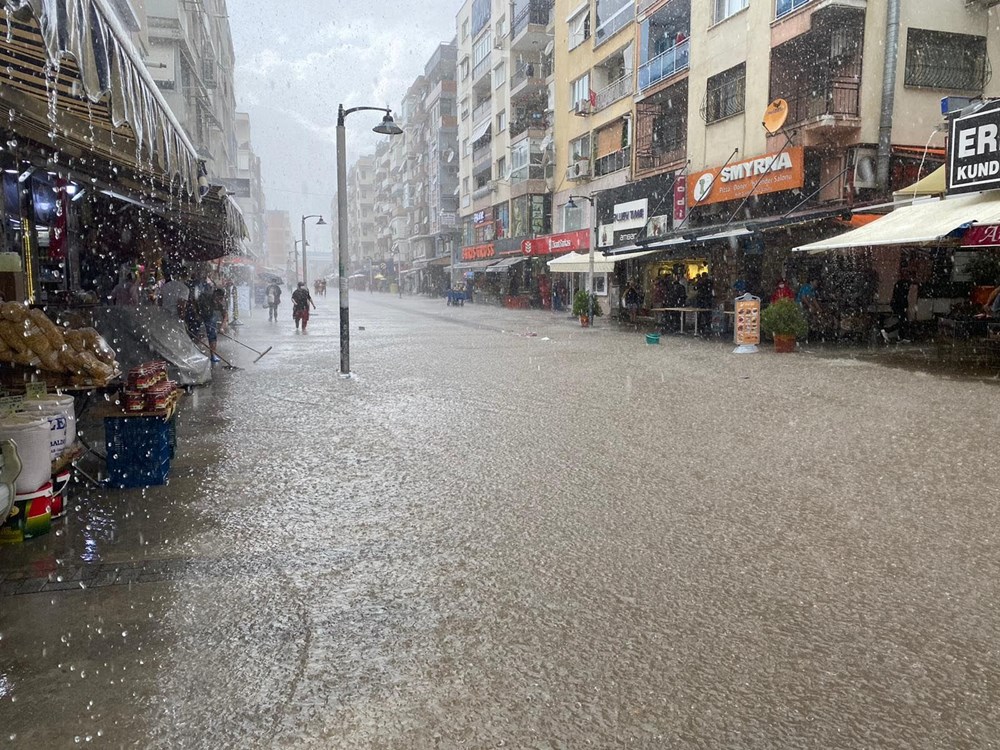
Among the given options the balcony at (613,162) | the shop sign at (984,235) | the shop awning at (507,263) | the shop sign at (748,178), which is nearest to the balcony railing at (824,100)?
the shop sign at (748,178)

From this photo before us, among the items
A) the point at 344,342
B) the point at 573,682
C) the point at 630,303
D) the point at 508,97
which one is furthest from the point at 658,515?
the point at 508,97

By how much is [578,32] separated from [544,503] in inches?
1420

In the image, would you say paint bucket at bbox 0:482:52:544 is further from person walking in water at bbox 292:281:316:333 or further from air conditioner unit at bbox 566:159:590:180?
air conditioner unit at bbox 566:159:590:180

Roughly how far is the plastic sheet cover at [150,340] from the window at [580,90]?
92.1ft

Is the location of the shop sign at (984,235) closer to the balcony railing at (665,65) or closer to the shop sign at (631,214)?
the balcony railing at (665,65)

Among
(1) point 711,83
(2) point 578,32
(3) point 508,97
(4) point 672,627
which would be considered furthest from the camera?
(3) point 508,97

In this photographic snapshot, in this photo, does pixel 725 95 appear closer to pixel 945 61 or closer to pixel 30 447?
pixel 945 61

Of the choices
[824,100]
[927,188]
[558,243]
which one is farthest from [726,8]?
[558,243]

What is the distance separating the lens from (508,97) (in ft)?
151

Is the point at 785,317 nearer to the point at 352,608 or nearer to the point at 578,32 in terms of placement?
the point at 352,608

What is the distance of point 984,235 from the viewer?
1293 cm

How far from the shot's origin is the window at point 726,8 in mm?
23203

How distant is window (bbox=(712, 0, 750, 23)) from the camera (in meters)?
23.2

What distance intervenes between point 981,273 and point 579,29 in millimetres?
24122
